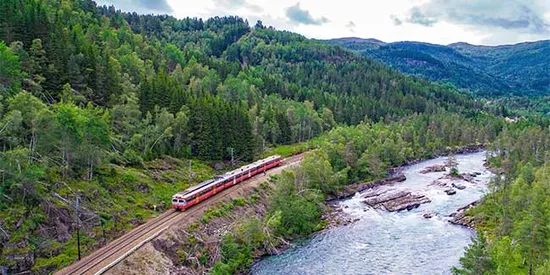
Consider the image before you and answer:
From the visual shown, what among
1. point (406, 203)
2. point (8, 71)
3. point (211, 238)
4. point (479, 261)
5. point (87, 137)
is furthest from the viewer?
point (406, 203)

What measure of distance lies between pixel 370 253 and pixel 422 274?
10.3 m

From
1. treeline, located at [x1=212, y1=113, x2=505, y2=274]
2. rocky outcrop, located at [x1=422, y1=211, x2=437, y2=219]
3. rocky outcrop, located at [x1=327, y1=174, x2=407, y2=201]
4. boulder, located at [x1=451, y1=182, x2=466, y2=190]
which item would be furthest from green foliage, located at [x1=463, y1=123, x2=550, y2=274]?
treeline, located at [x1=212, y1=113, x2=505, y2=274]

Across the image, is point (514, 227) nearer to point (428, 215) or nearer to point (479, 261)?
point (479, 261)

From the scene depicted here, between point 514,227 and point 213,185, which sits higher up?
point 514,227

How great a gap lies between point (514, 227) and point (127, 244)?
5433 centimetres

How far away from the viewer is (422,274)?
6700 centimetres

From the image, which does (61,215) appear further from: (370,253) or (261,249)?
(370,253)

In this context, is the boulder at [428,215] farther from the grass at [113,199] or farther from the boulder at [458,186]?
the grass at [113,199]

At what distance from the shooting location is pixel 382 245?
79312 millimetres

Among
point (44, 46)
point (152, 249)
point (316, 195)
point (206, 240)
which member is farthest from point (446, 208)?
point (44, 46)

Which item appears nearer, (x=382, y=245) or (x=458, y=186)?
(x=382, y=245)

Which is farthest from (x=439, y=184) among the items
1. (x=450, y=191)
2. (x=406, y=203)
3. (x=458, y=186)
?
(x=406, y=203)

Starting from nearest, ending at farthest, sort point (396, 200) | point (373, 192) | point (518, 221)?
point (518, 221) < point (396, 200) < point (373, 192)

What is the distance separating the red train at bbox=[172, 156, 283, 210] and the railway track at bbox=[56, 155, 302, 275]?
1166mm
